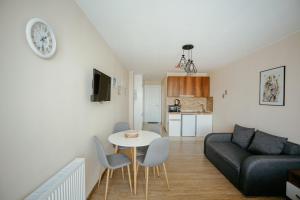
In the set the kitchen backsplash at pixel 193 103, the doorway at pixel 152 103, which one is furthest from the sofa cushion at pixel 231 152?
the doorway at pixel 152 103

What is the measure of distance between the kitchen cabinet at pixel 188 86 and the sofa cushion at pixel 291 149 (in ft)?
10.7

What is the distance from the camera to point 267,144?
2236 mm

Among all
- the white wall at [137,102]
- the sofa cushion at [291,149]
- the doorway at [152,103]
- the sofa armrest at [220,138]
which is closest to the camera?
the sofa cushion at [291,149]

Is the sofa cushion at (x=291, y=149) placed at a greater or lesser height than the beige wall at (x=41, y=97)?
lesser

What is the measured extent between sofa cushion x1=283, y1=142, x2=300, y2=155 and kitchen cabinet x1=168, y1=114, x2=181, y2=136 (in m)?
3.05

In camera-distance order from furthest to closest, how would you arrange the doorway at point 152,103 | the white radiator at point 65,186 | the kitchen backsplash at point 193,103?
the doorway at point 152,103 → the kitchen backsplash at point 193,103 → the white radiator at point 65,186

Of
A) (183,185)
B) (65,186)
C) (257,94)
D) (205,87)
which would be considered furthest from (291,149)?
(205,87)

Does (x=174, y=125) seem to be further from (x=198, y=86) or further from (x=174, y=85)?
(x=198, y=86)

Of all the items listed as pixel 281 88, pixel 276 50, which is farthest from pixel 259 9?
pixel 281 88

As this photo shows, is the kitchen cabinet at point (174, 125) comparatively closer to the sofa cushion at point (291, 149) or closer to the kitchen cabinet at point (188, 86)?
the kitchen cabinet at point (188, 86)

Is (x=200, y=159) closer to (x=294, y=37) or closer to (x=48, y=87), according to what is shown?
(x=294, y=37)

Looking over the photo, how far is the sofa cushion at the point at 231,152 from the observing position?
2198 millimetres

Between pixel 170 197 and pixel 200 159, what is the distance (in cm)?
149

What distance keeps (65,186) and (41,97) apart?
2.39 feet
